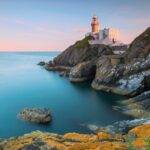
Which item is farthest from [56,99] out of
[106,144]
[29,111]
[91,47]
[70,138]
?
[91,47]

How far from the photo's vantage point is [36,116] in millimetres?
35750

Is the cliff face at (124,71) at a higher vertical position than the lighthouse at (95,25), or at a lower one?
lower

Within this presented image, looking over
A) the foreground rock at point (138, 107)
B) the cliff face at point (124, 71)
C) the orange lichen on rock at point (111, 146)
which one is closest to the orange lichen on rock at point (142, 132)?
the orange lichen on rock at point (111, 146)

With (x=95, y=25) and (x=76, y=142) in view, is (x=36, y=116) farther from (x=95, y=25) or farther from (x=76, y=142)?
(x=95, y=25)

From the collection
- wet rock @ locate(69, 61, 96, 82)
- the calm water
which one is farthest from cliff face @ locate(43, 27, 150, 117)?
the calm water

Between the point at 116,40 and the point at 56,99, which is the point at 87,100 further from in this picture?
the point at 116,40

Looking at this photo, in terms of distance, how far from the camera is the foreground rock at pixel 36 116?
3539 cm

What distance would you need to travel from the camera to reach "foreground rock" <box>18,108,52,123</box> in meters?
35.4

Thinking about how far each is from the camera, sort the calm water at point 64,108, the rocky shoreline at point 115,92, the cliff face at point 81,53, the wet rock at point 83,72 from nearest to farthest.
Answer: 1. the rocky shoreline at point 115,92
2. the calm water at point 64,108
3. the wet rock at point 83,72
4. the cliff face at point 81,53

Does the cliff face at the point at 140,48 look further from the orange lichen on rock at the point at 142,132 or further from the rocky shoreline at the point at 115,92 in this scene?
the orange lichen on rock at the point at 142,132

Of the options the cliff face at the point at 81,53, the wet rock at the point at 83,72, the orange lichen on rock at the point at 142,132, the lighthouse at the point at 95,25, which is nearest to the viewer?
the orange lichen on rock at the point at 142,132

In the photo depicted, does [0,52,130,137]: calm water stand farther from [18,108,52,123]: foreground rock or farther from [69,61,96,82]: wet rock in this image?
[69,61,96,82]: wet rock

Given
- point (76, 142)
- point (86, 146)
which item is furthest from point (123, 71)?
point (86, 146)

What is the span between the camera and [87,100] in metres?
52.3
